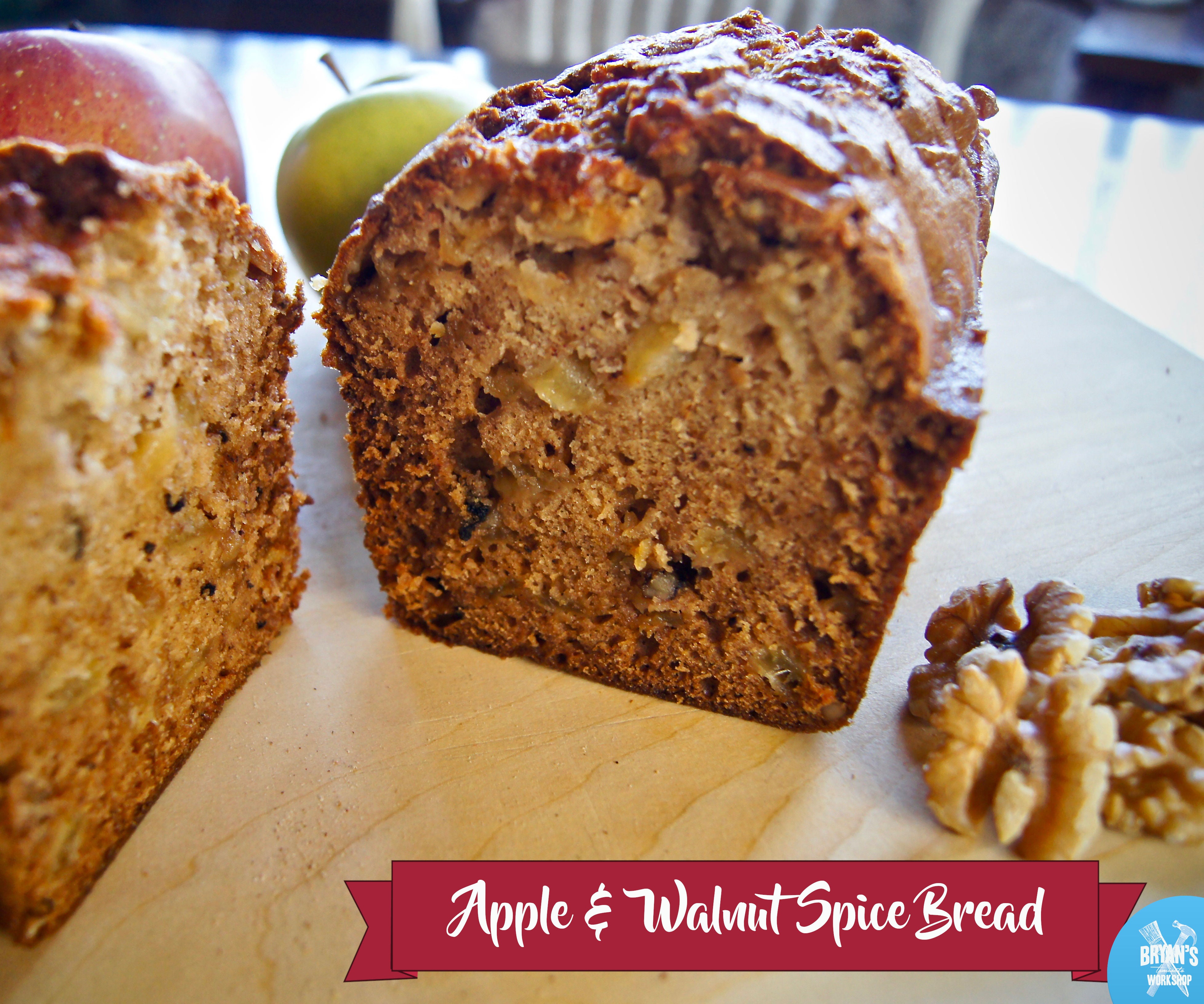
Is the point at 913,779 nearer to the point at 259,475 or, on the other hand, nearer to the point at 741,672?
the point at 741,672

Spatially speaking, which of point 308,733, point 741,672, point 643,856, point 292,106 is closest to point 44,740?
point 308,733

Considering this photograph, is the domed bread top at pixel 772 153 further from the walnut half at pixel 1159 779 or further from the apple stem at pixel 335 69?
the apple stem at pixel 335 69

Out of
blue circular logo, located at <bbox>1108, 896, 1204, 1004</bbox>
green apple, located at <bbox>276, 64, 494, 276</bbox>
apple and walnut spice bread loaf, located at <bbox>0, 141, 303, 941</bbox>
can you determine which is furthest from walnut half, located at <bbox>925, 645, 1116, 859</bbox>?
green apple, located at <bbox>276, 64, 494, 276</bbox>

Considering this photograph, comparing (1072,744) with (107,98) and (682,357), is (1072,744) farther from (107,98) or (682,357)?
(107,98)

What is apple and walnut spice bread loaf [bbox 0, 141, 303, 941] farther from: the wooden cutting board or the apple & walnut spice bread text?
the apple & walnut spice bread text

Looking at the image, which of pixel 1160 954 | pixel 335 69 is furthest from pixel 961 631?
pixel 335 69

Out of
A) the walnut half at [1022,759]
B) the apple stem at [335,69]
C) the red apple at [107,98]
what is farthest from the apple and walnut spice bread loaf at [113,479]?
the apple stem at [335,69]
